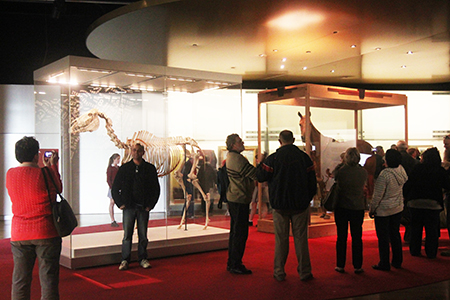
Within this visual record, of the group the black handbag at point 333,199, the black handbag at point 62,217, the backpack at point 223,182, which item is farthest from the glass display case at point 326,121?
the black handbag at point 62,217

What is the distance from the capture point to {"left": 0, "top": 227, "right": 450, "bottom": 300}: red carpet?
15.8 feet

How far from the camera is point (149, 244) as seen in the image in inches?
258

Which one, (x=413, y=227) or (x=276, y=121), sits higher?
(x=276, y=121)

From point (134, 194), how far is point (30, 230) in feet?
7.66

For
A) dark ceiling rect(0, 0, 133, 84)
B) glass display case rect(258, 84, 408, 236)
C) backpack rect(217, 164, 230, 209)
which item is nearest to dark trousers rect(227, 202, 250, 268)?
backpack rect(217, 164, 230, 209)

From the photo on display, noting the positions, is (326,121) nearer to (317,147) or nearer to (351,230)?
(317,147)

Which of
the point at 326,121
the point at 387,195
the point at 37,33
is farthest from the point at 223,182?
the point at 37,33

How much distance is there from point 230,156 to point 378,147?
4.87m

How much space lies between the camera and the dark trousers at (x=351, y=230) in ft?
17.8

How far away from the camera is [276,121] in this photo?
30.2 ft

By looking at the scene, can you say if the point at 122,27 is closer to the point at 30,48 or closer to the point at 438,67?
the point at 30,48

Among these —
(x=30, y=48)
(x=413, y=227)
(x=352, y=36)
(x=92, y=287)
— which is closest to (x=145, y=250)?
(x=92, y=287)

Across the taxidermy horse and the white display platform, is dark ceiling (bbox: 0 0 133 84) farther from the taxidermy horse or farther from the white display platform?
the white display platform

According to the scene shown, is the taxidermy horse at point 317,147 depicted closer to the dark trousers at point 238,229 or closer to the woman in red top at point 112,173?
the dark trousers at point 238,229
